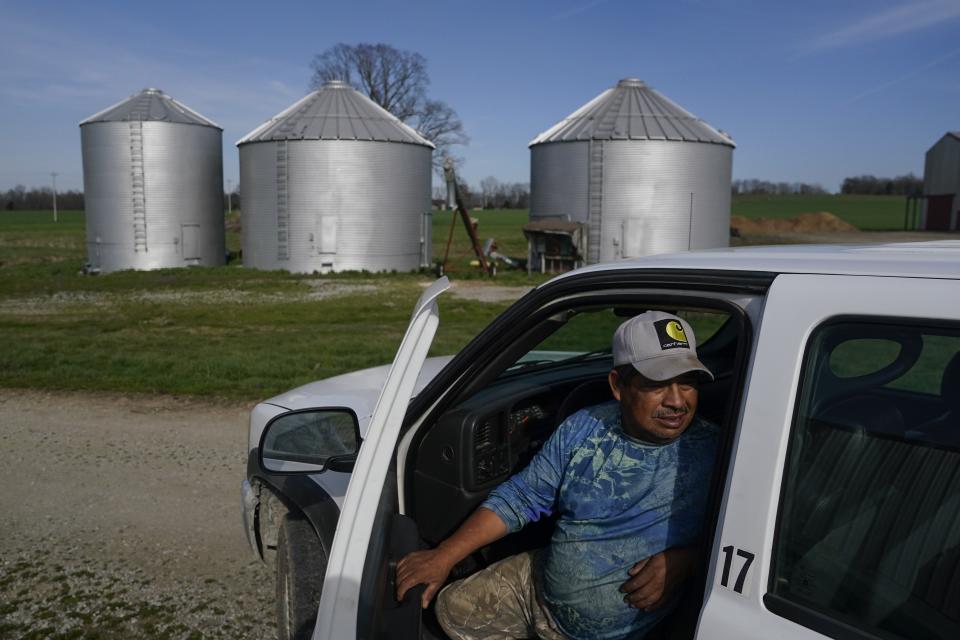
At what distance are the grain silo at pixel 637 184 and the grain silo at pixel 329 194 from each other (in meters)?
4.40

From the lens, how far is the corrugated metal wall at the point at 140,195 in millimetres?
26094

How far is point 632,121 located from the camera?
82.6ft

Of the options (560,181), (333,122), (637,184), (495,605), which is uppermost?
(333,122)

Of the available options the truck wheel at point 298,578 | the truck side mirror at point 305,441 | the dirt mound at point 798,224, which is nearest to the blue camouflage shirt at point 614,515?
the truck wheel at point 298,578

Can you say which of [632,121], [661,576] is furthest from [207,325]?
[632,121]

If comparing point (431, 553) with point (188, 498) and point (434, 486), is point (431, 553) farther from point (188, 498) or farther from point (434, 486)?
point (188, 498)

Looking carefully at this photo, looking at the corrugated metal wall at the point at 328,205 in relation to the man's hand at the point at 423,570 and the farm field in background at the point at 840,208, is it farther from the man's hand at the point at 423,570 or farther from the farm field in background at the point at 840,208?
the farm field in background at the point at 840,208

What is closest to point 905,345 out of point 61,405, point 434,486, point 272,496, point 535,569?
point 535,569

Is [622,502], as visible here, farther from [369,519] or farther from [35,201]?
[35,201]

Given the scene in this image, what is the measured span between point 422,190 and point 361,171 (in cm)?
253

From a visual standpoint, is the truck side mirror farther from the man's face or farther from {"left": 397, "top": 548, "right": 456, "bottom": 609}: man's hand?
the man's face

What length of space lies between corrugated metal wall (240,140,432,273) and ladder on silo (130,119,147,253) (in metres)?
3.46

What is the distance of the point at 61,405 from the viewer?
7.77 meters

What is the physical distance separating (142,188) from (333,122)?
→ 21.2 feet
